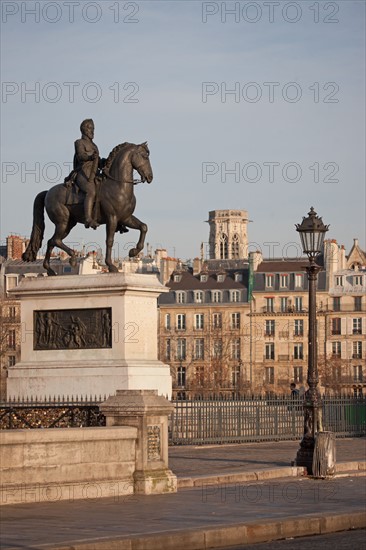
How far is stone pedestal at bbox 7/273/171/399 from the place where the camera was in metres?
29.6

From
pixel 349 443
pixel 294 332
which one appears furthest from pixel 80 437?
pixel 294 332

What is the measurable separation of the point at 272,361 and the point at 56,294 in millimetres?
111265

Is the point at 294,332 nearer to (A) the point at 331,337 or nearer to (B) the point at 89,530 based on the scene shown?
(A) the point at 331,337

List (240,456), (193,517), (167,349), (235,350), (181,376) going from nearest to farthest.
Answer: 1. (193,517)
2. (240,456)
3. (167,349)
4. (235,350)
5. (181,376)

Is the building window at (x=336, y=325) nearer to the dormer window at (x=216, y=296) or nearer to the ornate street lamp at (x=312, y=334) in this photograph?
the dormer window at (x=216, y=296)

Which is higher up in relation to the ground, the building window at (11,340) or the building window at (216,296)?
the building window at (216,296)

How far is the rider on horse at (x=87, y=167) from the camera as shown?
3023cm

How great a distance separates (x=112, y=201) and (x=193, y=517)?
11838 mm

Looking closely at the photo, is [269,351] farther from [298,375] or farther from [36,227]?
[36,227]

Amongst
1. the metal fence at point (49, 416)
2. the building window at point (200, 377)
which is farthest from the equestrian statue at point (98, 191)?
the building window at point (200, 377)

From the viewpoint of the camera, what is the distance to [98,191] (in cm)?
3044

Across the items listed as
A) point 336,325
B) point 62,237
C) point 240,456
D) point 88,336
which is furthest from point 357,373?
point 88,336

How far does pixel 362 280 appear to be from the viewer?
139 metres

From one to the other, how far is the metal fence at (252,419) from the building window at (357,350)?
91.1 meters
